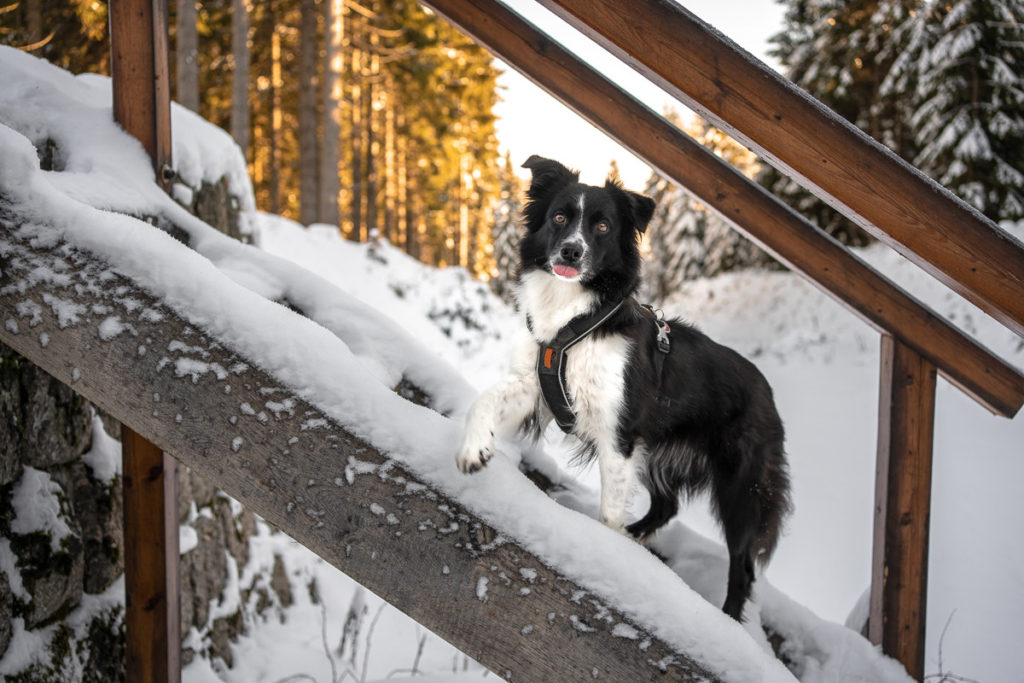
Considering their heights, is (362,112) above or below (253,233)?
below

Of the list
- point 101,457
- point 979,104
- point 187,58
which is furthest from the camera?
point 979,104

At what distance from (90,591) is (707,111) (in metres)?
3.00

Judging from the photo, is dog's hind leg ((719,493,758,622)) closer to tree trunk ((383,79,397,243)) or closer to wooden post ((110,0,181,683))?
wooden post ((110,0,181,683))

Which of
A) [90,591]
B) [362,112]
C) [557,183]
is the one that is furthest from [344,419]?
[362,112]

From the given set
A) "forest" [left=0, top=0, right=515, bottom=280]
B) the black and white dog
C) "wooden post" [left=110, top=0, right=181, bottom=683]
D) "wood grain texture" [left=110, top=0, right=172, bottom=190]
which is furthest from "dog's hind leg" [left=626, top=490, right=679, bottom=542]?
"forest" [left=0, top=0, right=515, bottom=280]

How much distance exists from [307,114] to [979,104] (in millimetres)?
11911

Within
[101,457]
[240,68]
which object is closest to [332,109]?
[240,68]

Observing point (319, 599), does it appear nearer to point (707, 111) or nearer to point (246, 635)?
point (246, 635)

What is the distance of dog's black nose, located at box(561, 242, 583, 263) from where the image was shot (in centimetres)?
217

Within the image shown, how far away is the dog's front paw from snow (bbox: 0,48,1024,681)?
1.4 inches

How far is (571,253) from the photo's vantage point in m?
2.18

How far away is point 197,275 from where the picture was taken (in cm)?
168

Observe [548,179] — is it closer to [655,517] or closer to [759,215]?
[759,215]

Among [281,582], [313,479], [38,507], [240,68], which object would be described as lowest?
[281,582]
